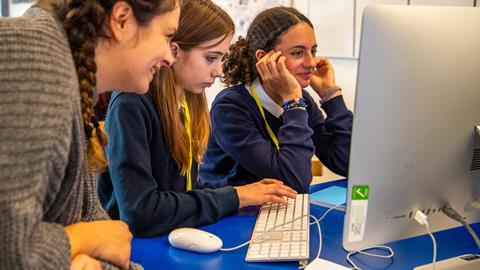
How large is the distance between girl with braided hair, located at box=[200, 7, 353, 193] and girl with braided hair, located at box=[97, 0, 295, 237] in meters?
0.13

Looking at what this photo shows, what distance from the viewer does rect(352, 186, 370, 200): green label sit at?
2.51ft

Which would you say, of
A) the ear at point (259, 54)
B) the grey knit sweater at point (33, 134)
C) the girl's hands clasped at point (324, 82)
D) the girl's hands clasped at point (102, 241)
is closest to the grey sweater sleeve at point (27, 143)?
the grey knit sweater at point (33, 134)

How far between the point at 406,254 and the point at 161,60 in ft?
1.99

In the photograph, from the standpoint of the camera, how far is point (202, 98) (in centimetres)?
144

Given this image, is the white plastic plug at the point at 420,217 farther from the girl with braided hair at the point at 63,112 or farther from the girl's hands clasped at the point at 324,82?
the girl's hands clasped at the point at 324,82

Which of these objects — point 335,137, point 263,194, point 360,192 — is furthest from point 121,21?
point 335,137

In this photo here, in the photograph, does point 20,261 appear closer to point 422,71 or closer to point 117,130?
point 117,130

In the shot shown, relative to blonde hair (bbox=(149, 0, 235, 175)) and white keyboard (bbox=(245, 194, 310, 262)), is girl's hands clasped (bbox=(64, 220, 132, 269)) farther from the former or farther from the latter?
blonde hair (bbox=(149, 0, 235, 175))

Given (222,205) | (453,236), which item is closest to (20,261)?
(222,205)

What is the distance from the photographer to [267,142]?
57.2 inches

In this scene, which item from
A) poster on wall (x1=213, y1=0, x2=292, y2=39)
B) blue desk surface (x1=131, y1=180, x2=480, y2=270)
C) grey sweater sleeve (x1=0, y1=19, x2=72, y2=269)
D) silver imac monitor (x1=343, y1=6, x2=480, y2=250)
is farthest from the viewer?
poster on wall (x1=213, y1=0, x2=292, y2=39)

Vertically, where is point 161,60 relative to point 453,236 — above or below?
above

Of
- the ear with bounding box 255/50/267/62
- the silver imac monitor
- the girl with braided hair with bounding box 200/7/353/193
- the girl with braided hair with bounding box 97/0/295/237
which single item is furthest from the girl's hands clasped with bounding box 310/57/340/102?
the silver imac monitor

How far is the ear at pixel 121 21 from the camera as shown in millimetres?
782
